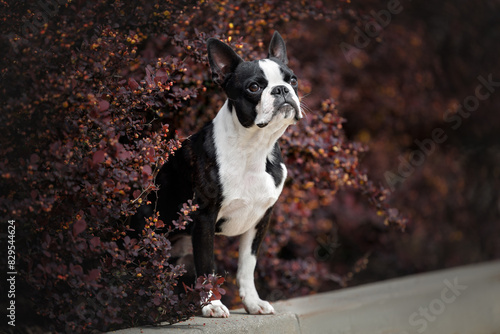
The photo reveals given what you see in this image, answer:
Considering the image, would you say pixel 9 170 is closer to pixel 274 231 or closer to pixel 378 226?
pixel 274 231

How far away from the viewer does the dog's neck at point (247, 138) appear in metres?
3.18

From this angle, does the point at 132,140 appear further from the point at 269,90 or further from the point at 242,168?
the point at 269,90

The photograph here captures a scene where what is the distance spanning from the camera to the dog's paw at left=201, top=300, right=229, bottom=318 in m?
3.24

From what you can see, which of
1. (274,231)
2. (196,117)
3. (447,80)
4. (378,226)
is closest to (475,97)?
(447,80)

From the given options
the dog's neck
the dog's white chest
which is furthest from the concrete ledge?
the dog's neck

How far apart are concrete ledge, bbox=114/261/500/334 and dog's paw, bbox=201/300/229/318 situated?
0.17ft

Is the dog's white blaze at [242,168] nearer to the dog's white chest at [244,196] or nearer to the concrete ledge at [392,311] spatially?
the dog's white chest at [244,196]

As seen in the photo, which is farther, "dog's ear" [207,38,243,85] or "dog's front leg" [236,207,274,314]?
"dog's front leg" [236,207,274,314]

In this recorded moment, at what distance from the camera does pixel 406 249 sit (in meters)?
7.52

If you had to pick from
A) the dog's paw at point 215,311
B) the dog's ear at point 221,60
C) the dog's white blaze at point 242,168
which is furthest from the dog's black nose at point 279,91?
the dog's paw at point 215,311

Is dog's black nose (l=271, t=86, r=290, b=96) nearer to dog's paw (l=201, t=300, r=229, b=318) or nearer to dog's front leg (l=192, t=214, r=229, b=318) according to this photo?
dog's front leg (l=192, t=214, r=229, b=318)

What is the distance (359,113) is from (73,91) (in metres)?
5.13

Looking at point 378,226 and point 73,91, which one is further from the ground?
point 73,91

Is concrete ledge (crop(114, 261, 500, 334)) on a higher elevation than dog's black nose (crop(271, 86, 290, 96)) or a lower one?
lower
